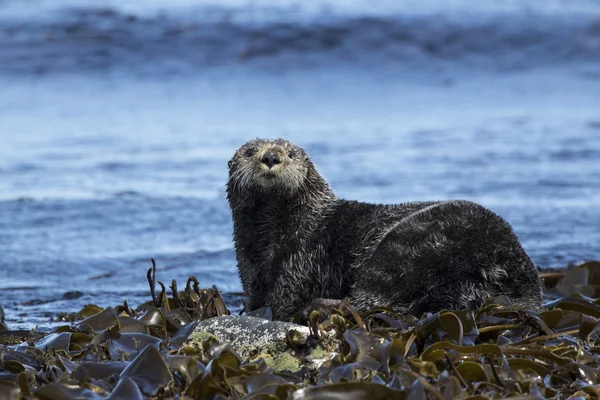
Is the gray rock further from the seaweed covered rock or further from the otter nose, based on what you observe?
the otter nose

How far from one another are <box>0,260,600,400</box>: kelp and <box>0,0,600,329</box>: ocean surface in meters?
1.47

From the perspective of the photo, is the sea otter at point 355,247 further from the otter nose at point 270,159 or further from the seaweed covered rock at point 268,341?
the seaweed covered rock at point 268,341

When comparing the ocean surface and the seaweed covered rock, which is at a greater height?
the ocean surface

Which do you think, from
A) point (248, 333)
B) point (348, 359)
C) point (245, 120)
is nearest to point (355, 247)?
point (248, 333)

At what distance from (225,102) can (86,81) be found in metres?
3.04

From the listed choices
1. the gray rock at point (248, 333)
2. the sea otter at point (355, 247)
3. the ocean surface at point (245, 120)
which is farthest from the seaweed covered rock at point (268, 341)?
the ocean surface at point (245, 120)

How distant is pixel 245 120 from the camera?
12.5 meters

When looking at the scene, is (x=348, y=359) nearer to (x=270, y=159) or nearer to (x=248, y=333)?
(x=248, y=333)

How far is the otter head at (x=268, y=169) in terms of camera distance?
4660mm

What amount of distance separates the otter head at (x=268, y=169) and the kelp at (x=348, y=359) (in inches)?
32.9

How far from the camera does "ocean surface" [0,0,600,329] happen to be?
25.0ft

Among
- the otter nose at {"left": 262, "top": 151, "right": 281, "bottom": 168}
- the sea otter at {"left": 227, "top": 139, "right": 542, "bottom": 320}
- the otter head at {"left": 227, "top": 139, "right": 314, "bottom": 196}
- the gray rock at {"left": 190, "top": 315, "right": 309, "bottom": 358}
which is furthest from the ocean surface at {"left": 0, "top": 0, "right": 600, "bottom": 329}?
the gray rock at {"left": 190, "top": 315, "right": 309, "bottom": 358}

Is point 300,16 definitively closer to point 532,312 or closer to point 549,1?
point 549,1

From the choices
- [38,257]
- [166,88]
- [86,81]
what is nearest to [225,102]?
[166,88]
